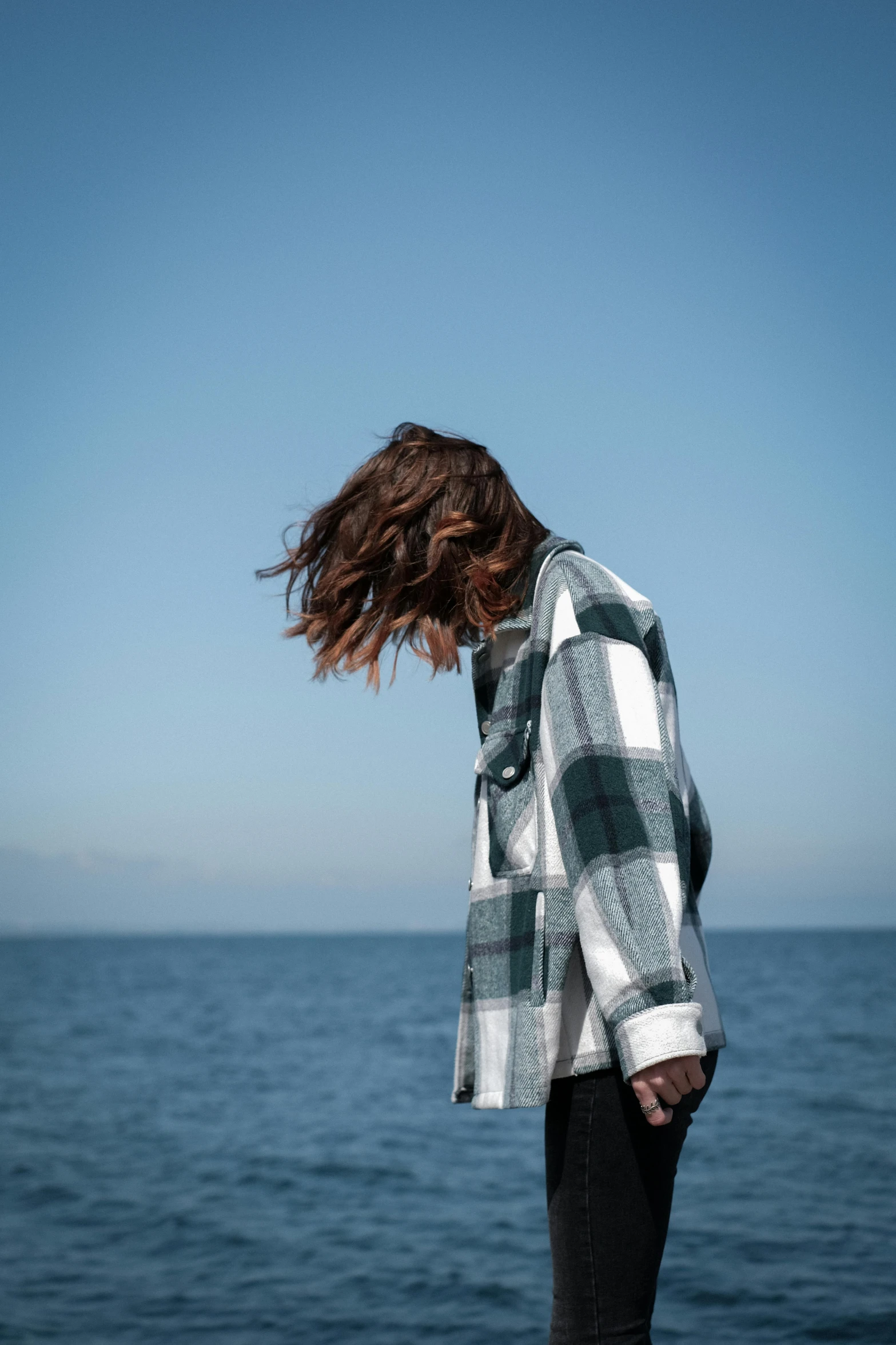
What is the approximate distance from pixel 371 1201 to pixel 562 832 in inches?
338

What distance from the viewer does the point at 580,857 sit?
169 cm

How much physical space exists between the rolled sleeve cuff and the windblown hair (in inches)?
28.1

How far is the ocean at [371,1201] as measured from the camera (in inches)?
244

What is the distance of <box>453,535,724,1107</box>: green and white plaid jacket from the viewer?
1.63 metres

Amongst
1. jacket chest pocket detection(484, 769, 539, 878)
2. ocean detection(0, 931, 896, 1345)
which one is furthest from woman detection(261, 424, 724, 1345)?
ocean detection(0, 931, 896, 1345)

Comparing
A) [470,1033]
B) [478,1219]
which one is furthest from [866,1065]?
[470,1033]

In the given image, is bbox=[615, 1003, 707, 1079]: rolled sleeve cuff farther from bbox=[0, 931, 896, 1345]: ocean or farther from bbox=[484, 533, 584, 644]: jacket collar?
bbox=[0, 931, 896, 1345]: ocean

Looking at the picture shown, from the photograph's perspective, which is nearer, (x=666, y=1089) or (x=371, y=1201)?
(x=666, y=1089)

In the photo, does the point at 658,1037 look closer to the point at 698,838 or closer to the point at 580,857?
the point at 580,857

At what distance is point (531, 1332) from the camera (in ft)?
19.5

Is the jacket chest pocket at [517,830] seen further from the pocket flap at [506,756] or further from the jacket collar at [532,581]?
the jacket collar at [532,581]

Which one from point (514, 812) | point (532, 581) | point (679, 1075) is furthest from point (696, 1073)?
point (532, 581)

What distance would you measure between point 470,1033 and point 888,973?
5202 centimetres

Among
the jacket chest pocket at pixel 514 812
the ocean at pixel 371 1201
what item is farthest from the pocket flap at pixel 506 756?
the ocean at pixel 371 1201
